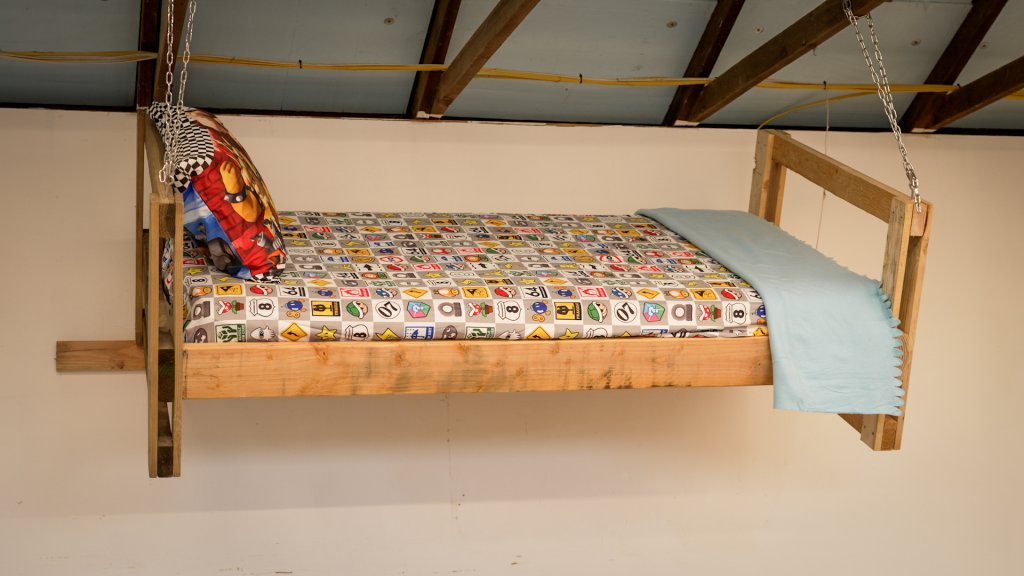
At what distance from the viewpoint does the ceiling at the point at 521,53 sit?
3477mm

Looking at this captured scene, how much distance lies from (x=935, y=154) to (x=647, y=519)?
1.79 metres

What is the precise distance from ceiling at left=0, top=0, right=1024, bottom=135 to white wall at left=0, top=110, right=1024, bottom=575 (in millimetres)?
90

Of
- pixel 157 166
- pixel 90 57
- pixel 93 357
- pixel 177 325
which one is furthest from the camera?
pixel 93 357

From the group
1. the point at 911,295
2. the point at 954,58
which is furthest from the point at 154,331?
the point at 954,58

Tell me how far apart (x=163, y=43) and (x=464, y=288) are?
1.21 metres

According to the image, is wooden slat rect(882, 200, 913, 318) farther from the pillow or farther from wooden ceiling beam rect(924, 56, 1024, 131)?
the pillow

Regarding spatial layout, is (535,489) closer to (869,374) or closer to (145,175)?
(869,374)

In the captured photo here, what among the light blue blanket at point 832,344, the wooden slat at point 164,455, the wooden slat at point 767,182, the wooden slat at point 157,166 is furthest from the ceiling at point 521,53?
the wooden slat at point 164,455

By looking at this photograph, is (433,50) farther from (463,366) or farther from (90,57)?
(463,366)

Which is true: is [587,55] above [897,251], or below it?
above

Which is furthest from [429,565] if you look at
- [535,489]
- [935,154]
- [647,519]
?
[935,154]

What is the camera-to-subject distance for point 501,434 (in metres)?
4.03

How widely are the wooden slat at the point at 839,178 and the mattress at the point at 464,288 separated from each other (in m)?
0.42

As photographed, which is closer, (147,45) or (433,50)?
(147,45)
